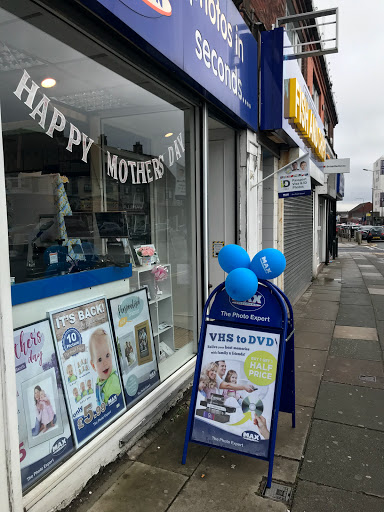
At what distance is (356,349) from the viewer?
19.8ft

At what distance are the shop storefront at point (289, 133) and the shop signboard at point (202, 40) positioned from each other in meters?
0.31

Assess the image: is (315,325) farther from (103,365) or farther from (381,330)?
(103,365)

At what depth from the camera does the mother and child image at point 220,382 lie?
10.2 ft

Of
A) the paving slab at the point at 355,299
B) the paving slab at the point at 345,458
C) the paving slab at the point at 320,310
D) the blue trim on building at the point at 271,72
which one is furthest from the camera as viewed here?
the paving slab at the point at 355,299

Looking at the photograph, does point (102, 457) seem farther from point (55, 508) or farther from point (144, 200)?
point (144, 200)

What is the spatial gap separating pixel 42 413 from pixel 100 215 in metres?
1.66

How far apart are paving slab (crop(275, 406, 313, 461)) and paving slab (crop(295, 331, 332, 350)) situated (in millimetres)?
2206

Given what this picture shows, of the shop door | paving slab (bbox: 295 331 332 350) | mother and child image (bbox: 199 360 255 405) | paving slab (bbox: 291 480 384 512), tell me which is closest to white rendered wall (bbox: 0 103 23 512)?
mother and child image (bbox: 199 360 255 405)

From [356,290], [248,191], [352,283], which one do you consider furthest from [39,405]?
[352,283]

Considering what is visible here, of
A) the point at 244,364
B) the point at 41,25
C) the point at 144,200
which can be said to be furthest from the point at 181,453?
the point at 41,25

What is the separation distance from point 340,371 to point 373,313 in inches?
150

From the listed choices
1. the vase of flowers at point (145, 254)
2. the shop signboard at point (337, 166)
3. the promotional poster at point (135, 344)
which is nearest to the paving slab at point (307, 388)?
the promotional poster at point (135, 344)

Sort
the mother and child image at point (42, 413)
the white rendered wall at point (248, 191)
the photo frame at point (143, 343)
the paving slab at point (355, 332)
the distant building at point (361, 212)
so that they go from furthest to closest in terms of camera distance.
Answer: the distant building at point (361, 212) < the paving slab at point (355, 332) < the white rendered wall at point (248, 191) < the photo frame at point (143, 343) < the mother and child image at point (42, 413)

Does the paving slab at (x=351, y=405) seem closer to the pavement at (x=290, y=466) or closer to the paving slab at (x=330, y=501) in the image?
the pavement at (x=290, y=466)
